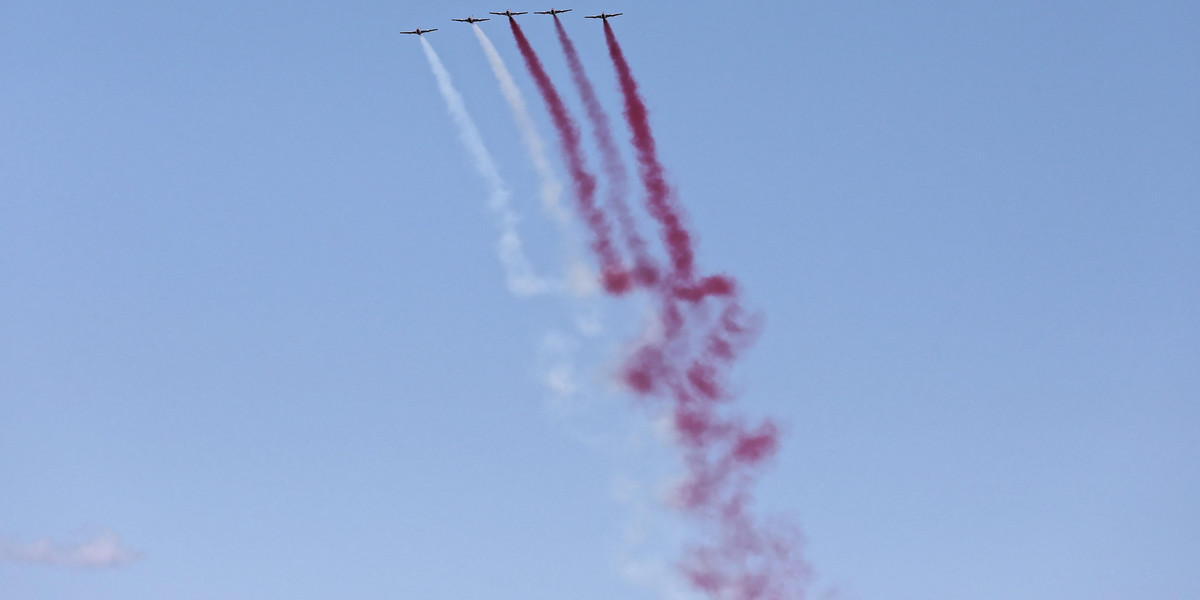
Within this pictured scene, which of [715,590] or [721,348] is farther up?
[721,348]

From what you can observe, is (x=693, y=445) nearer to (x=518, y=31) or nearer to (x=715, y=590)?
(x=715, y=590)

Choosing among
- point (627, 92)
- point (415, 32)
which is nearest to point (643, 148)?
point (627, 92)

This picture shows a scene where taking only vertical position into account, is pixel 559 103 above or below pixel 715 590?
above

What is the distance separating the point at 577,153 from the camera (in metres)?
122

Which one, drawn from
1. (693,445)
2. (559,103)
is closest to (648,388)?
(693,445)

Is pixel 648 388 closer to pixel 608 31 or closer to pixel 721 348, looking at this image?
pixel 721 348

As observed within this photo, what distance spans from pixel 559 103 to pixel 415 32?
6607 millimetres

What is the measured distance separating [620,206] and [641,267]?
2.79 meters

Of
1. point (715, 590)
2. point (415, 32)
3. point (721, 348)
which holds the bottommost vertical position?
point (715, 590)

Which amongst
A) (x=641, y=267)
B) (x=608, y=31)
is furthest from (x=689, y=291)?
(x=608, y=31)

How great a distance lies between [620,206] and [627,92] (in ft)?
14.9

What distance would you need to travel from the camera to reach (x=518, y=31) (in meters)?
121

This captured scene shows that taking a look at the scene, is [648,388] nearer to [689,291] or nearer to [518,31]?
[689,291]

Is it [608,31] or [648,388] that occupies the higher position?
[608,31]
